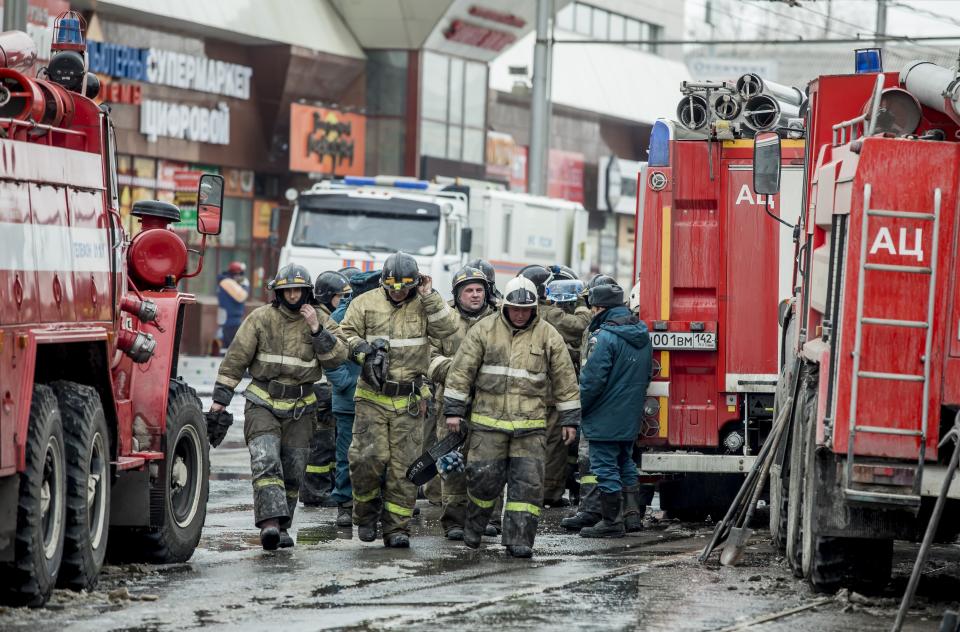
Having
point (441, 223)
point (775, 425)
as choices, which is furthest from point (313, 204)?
point (775, 425)

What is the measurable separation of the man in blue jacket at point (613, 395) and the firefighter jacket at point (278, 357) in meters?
1.90

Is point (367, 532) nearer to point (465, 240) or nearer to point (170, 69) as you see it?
point (465, 240)

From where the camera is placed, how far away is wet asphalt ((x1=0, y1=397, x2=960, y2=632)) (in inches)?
320

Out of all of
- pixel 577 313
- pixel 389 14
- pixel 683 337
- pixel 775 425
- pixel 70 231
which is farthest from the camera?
pixel 389 14

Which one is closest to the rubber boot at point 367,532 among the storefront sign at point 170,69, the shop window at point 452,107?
the storefront sign at point 170,69

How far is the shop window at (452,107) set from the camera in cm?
3691

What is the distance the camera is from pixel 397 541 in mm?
11297

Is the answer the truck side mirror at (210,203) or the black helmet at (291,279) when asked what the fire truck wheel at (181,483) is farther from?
the black helmet at (291,279)

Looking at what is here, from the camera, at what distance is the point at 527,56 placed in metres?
45.8

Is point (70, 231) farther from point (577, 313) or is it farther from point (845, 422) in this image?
point (577, 313)

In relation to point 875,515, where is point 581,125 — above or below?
above

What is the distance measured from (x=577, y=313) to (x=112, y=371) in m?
5.39

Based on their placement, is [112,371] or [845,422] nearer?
[845,422]

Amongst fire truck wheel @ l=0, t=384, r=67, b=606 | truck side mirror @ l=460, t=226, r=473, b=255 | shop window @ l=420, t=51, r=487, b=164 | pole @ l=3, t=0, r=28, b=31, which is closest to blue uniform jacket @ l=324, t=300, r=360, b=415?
pole @ l=3, t=0, r=28, b=31
